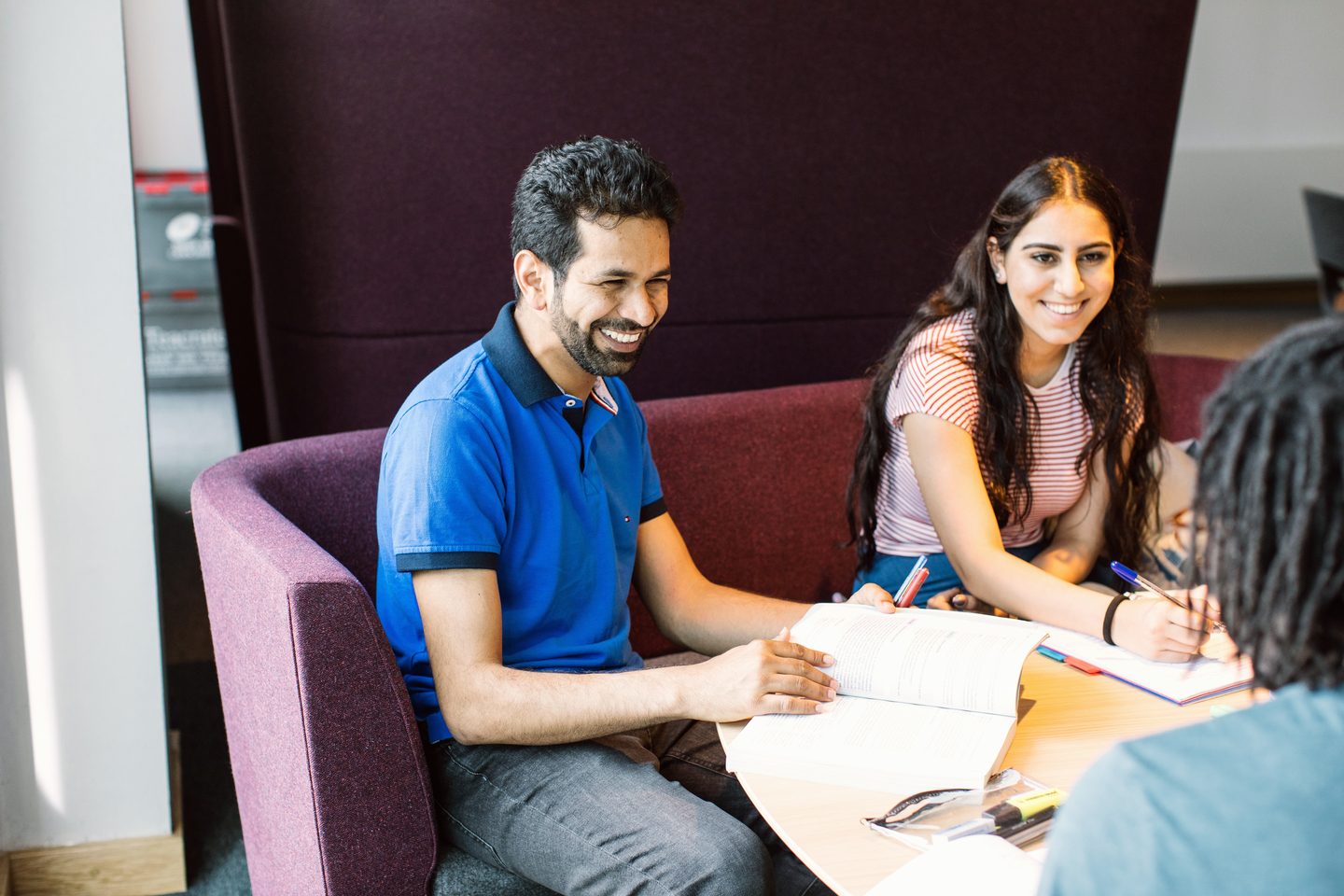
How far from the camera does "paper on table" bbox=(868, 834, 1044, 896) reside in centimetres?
97

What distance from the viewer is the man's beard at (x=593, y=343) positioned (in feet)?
5.57

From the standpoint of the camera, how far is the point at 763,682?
1.42m

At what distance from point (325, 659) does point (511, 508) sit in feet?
1.02

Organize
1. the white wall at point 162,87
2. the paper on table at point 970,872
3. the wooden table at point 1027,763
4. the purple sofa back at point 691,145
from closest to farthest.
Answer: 1. the paper on table at point 970,872
2. the wooden table at point 1027,763
3. the purple sofa back at point 691,145
4. the white wall at point 162,87

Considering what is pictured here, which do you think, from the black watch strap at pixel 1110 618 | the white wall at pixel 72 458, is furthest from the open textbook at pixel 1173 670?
the white wall at pixel 72 458

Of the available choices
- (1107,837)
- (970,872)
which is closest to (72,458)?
(970,872)

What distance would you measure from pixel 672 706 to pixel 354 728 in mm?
392

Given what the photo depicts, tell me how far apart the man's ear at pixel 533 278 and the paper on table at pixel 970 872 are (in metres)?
0.95

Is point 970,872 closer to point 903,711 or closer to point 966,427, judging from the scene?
point 903,711

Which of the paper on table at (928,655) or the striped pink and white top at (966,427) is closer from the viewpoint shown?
the paper on table at (928,655)

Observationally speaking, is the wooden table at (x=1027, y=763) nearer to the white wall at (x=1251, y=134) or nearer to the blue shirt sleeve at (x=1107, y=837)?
the blue shirt sleeve at (x=1107, y=837)

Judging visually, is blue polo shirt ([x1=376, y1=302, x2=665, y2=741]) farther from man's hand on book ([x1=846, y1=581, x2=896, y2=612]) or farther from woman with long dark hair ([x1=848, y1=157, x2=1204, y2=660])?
woman with long dark hair ([x1=848, y1=157, x2=1204, y2=660])

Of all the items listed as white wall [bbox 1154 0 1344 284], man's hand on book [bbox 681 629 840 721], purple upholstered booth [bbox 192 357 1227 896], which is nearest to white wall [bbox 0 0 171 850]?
purple upholstered booth [bbox 192 357 1227 896]

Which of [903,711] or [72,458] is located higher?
[72,458]
